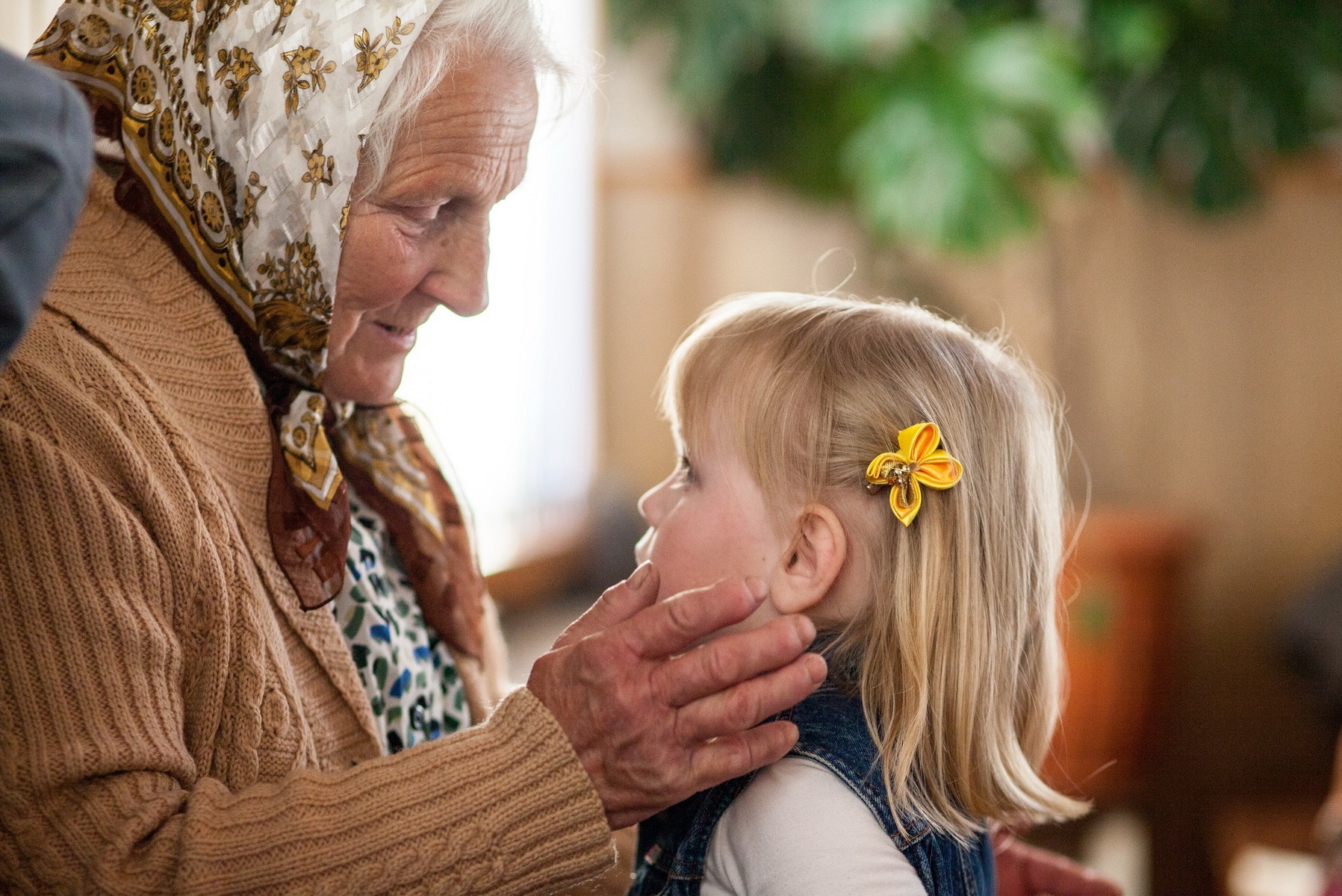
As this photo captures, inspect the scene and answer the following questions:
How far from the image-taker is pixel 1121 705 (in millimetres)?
3424

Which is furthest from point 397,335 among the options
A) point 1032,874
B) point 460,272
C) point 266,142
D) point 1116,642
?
point 1116,642

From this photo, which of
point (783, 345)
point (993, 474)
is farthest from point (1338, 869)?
point (783, 345)

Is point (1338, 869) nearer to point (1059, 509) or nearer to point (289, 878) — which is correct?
point (1059, 509)

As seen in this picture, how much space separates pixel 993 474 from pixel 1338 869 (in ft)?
3.91

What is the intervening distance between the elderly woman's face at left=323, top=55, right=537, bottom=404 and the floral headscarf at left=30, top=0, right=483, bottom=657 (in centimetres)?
6

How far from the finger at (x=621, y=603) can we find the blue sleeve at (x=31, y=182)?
55 centimetres

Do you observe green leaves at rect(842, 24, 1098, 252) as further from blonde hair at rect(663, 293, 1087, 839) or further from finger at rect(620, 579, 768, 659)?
finger at rect(620, 579, 768, 659)

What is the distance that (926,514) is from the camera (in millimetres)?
1170

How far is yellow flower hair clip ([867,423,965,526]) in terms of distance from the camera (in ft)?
3.72

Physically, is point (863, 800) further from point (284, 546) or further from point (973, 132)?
point (973, 132)

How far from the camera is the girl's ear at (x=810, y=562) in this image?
3.86 feet

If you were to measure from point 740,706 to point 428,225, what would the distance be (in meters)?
0.61

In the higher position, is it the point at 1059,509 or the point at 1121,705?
the point at 1059,509

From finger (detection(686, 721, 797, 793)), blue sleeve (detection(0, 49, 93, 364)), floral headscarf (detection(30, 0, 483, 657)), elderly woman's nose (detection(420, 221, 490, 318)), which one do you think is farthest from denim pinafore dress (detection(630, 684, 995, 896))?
blue sleeve (detection(0, 49, 93, 364))
